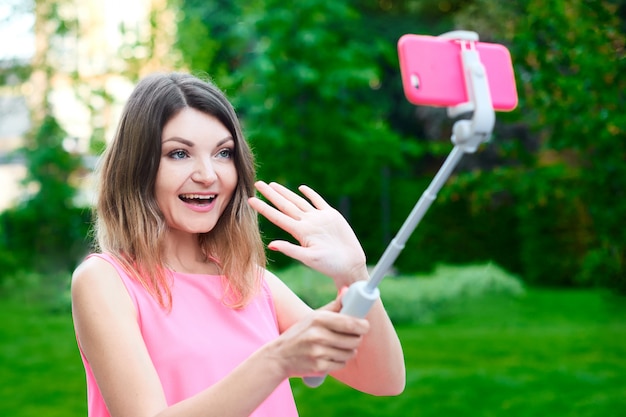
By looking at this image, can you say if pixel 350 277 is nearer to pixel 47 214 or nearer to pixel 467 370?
pixel 467 370

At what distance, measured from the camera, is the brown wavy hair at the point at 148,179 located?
68.6 inches

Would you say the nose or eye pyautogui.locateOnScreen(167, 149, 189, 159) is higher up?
eye pyautogui.locateOnScreen(167, 149, 189, 159)

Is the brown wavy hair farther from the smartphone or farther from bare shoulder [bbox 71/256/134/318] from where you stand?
the smartphone

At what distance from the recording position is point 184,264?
1880 millimetres

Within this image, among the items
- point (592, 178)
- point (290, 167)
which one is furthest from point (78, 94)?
point (592, 178)

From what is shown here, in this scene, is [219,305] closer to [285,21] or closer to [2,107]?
[285,21]

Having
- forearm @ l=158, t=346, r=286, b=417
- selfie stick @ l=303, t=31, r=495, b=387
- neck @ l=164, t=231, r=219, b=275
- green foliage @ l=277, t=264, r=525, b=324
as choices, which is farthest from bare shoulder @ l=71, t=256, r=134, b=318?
green foliage @ l=277, t=264, r=525, b=324

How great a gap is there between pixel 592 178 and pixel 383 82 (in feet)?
42.7

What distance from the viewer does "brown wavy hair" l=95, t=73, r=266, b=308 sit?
174cm

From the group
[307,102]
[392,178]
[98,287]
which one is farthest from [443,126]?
[98,287]

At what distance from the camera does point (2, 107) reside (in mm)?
13016

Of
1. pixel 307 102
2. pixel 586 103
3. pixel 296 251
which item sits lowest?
pixel 296 251

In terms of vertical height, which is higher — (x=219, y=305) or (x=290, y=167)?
(x=290, y=167)

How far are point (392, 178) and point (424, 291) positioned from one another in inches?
228
